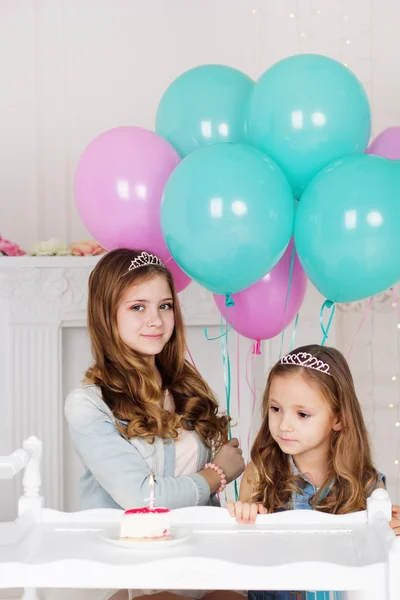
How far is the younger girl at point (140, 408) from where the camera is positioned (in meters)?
1.98

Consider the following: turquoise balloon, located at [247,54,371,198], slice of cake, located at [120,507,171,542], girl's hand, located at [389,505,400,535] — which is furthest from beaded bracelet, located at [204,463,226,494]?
turquoise balloon, located at [247,54,371,198]

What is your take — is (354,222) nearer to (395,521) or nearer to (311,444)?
(311,444)

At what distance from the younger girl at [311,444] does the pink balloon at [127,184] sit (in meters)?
0.51

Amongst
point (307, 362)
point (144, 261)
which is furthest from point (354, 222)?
point (144, 261)

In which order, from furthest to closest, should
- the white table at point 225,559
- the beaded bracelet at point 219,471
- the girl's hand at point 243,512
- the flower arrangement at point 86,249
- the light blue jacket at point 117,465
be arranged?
the flower arrangement at point 86,249 < the beaded bracelet at point 219,471 < the light blue jacket at point 117,465 < the girl's hand at point 243,512 < the white table at point 225,559

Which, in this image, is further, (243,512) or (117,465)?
(117,465)

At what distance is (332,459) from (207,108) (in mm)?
942

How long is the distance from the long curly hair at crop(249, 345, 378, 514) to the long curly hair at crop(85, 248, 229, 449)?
0.57 ft

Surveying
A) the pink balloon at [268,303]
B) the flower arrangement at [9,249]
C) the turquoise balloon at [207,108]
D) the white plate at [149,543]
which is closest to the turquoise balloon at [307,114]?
the turquoise balloon at [207,108]

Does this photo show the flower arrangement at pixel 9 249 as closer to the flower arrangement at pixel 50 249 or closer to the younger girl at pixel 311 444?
the flower arrangement at pixel 50 249

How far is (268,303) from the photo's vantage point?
7.57 feet

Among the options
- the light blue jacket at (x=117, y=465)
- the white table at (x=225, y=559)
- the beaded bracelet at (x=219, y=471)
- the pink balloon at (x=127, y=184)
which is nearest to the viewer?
the white table at (x=225, y=559)

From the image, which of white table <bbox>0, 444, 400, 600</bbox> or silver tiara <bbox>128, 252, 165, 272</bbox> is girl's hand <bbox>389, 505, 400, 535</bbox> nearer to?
white table <bbox>0, 444, 400, 600</bbox>

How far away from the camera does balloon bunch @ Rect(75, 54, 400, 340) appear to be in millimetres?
2020
